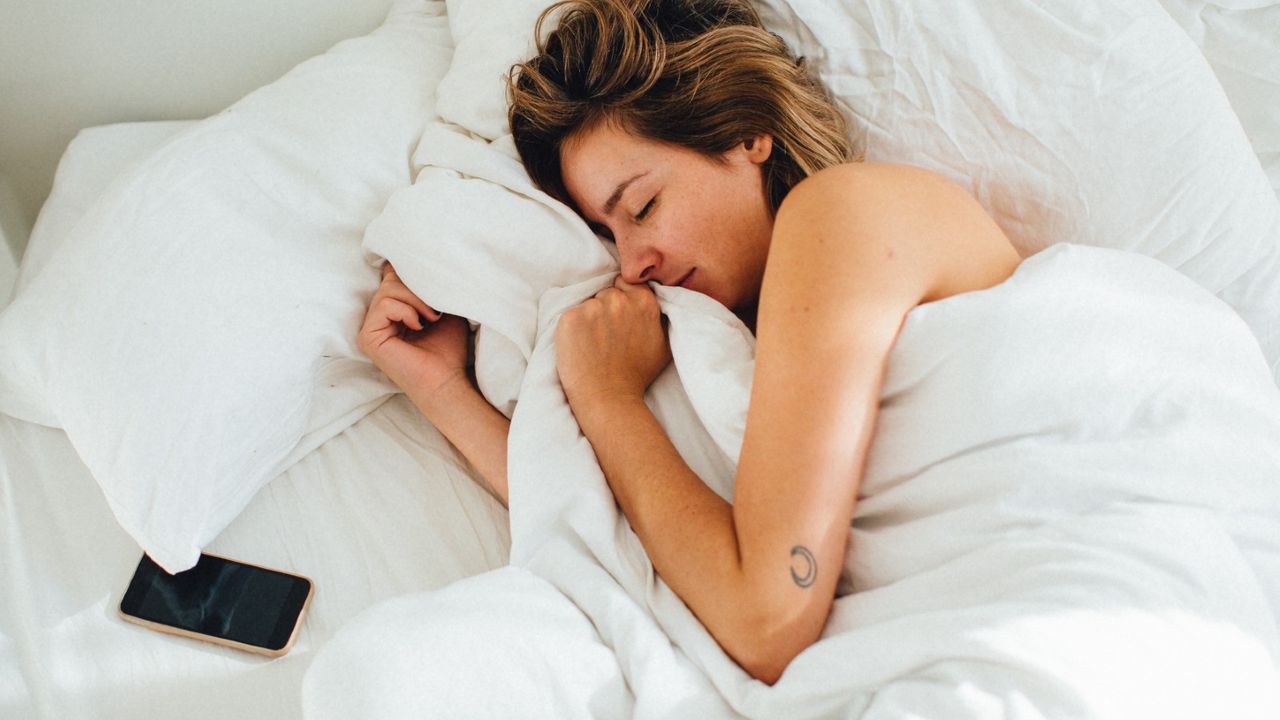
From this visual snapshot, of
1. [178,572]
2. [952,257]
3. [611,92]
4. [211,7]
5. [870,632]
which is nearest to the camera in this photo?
[870,632]

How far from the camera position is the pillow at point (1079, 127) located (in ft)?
3.14

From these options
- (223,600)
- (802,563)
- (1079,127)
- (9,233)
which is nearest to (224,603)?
(223,600)

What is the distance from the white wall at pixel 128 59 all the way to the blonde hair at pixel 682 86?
530 millimetres

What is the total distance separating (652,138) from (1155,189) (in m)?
0.59

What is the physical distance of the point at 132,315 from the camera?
0.92m

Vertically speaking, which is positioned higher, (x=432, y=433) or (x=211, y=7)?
(x=211, y=7)

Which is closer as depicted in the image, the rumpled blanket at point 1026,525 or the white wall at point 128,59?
the rumpled blanket at point 1026,525

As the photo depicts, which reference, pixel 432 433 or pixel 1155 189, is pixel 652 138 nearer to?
pixel 432 433

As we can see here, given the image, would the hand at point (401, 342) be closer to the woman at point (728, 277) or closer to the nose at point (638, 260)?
the woman at point (728, 277)

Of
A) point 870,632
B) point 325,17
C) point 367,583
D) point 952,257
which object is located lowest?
point 367,583

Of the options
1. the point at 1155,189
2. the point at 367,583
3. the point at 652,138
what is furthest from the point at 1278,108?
the point at 367,583

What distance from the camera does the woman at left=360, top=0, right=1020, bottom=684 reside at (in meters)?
0.71

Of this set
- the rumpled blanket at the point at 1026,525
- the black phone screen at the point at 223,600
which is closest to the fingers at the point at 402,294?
the rumpled blanket at the point at 1026,525

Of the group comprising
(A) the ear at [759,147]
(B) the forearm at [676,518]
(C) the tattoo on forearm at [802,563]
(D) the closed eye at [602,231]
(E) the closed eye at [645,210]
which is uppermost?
(A) the ear at [759,147]
